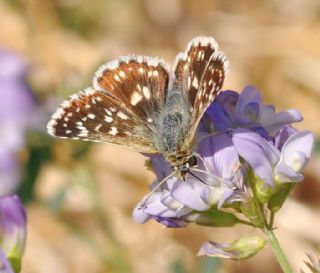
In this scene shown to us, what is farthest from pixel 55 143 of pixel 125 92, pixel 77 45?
pixel 77 45

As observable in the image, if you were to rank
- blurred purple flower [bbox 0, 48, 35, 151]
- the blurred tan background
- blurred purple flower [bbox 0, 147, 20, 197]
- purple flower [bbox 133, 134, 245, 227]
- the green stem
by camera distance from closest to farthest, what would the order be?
the green stem → purple flower [bbox 133, 134, 245, 227] → blurred purple flower [bbox 0, 147, 20, 197] → the blurred tan background → blurred purple flower [bbox 0, 48, 35, 151]

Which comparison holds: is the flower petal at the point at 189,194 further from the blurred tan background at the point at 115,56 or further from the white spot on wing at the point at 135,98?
the blurred tan background at the point at 115,56

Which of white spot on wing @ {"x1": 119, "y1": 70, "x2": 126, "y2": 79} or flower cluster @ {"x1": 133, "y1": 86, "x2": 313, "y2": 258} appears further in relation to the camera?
white spot on wing @ {"x1": 119, "y1": 70, "x2": 126, "y2": 79}

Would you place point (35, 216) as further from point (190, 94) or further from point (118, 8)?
Result: point (190, 94)

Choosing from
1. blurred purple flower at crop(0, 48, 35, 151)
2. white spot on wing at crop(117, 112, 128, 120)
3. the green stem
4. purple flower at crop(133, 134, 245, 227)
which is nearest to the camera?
the green stem

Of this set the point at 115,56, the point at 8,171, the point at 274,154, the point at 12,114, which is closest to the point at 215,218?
the point at 274,154

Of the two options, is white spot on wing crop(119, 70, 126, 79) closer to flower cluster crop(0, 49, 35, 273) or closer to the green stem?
the green stem

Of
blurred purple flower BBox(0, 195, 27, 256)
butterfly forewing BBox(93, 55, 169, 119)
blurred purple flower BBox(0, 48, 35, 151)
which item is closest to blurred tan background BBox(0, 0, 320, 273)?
blurred purple flower BBox(0, 48, 35, 151)

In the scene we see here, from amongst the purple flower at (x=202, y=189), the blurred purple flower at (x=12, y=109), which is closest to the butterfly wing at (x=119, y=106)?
the purple flower at (x=202, y=189)
